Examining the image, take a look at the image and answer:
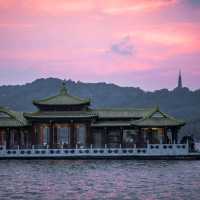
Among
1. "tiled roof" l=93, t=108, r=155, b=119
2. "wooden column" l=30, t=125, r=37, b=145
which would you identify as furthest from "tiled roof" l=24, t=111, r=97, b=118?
"tiled roof" l=93, t=108, r=155, b=119

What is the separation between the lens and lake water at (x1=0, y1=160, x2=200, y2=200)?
4791cm

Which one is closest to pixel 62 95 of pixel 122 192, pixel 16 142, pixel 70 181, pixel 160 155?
pixel 16 142

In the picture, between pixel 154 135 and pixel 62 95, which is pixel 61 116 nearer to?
pixel 62 95

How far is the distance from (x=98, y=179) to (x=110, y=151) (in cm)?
2462

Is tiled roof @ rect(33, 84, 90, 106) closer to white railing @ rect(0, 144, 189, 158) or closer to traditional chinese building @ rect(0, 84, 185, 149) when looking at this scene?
traditional chinese building @ rect(0, 84, 185, 149)

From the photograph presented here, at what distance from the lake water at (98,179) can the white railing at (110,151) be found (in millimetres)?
2283

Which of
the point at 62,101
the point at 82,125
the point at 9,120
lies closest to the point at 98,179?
the point at 82,125

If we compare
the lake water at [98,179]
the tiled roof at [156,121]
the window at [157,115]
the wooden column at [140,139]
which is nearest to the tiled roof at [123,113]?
the window at [157,115]

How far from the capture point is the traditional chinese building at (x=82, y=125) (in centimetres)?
8650

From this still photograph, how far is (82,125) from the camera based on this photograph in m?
88.2

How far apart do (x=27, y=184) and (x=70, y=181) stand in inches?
173

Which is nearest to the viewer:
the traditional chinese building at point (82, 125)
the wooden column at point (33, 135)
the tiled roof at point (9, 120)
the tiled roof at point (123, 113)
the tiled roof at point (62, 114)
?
the traditional chinese building at point (82, 125)

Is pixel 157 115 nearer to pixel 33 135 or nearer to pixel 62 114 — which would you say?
pixel 62 114

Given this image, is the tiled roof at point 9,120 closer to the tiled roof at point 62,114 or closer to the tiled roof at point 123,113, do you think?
the tiled roof at point 62,114
